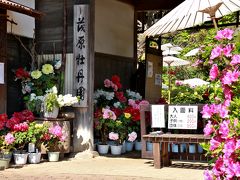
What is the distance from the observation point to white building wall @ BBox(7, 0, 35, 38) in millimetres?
9781

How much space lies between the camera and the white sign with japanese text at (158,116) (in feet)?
27.9

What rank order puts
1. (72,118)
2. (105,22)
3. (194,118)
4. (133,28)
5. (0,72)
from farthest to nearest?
(133,28) < (105,22) < (72,118) < (0,72) < (194,118)

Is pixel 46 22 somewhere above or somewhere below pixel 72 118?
above

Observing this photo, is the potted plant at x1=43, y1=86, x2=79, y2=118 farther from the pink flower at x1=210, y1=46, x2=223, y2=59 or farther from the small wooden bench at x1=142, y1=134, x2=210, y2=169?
the pink flower at x1=210, y1=46, x2=223, y2=59

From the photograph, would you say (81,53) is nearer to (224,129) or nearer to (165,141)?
(165,141)

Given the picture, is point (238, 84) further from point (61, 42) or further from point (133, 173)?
point (61, 42)

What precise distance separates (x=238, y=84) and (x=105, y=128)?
21.8 ft

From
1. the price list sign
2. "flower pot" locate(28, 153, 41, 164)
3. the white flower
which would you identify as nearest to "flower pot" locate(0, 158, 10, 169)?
"flower pot" locate(28, 153, 41, 164)

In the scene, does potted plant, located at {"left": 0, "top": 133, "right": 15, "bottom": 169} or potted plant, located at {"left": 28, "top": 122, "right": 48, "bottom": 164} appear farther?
potted plant, located at {"left": 28, "top": 122, "right": 48, "bottom": 164}

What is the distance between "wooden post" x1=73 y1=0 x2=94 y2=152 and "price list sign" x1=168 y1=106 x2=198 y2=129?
2171mm

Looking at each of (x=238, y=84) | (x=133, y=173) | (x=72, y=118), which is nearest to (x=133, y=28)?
(x=72, y=118)

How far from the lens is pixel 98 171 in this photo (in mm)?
7891

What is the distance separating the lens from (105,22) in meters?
11.7

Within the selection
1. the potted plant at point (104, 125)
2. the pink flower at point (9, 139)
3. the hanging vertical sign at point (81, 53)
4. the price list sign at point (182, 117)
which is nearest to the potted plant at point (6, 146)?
the pink flower at point (9, 139)
